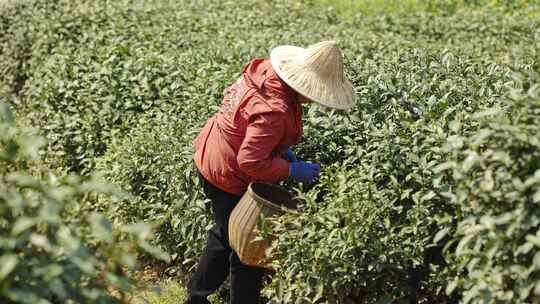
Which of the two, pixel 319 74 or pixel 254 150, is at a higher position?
pixel 319 74

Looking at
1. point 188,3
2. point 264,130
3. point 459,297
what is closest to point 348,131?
point 264,130

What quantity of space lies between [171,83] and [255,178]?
206cm

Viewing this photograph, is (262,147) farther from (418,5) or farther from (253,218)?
(418,5)

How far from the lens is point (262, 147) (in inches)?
150

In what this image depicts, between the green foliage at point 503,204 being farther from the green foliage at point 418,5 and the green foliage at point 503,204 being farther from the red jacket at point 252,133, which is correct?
the green foliage at point 418,5

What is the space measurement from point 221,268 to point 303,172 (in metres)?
0.74

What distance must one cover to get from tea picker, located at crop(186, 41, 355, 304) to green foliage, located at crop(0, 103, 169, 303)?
3.77 feet

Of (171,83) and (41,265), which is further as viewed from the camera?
(171,83)

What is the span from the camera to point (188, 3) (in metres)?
9.03

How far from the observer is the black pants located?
163 inches

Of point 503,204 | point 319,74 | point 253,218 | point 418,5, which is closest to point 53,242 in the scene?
point 253,218

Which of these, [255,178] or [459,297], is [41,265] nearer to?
[255,178]

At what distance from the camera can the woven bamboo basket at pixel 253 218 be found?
12.4ft

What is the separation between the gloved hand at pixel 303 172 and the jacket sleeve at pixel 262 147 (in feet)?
0.16
